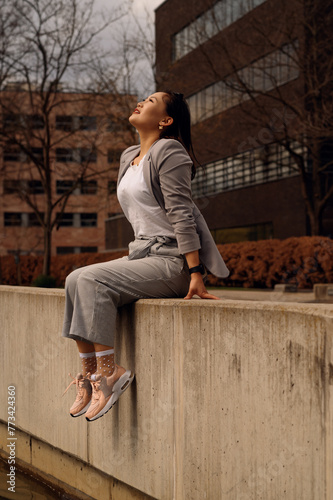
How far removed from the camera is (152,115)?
3840 millimetres

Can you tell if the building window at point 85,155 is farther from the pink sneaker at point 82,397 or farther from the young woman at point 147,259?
the pink sneaker at point 82,397

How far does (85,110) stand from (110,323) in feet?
58.3

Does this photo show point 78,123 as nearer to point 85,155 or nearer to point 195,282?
point 85,155

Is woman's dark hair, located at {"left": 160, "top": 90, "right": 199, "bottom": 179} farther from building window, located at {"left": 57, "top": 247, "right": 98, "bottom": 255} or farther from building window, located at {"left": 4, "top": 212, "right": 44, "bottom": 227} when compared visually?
building window, located at {"left": 57, "top": 247, "right": 98, "bottom": 255}

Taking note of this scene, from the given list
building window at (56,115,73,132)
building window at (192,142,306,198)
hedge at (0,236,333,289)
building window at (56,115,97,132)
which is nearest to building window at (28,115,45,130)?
building window at (56,115,73,132)

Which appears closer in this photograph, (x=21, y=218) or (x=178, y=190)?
(x=178, y=190)

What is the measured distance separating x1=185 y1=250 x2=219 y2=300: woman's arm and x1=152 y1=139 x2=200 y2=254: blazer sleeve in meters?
0.04

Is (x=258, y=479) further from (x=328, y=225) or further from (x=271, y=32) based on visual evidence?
(x=328, y=225)

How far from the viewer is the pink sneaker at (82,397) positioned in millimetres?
3396

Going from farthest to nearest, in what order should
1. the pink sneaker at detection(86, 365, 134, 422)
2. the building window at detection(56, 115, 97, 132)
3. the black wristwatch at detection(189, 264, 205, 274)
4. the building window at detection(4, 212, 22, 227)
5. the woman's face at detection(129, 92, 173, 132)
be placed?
the building window at detection(4, 212, 22, 227) < the building window at detection(56, 115, 97, 132) < the woman's face at detection(129, 92, 173, 132) < the black wristwatch at detection(189, 264, 205, 274) < the pink sneaker at detection(86, 365, 134, 422)

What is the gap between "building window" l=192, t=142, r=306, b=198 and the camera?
80.6 ft

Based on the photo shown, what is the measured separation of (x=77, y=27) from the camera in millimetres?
19297

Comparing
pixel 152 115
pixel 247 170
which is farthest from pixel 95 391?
pixel 247 170

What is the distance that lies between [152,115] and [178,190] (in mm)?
560
